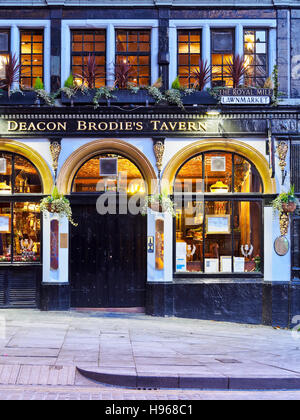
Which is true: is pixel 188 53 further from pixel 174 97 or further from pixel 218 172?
pixel 218 172

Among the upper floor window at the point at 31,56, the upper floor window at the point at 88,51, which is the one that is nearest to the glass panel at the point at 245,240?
the upper floor window at the point at 88,51

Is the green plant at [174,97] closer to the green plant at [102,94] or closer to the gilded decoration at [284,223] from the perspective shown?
the green plant at [102,94]

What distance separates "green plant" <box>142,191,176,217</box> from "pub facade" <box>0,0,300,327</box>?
0.43 feet

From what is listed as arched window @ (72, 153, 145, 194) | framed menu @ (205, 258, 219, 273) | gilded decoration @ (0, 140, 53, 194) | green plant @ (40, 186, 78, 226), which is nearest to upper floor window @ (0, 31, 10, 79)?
gilded decoration @ (0, 140, 53, 194)

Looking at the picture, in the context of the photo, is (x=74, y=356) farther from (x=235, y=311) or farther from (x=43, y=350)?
(x=235, y=311)

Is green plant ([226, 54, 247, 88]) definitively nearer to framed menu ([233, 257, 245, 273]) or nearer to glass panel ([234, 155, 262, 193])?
glass panel ([234, 155, 262, 193])

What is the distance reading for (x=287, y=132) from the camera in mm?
12156

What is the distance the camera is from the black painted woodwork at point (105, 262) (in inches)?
487

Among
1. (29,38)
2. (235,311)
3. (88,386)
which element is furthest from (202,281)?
(29,38)

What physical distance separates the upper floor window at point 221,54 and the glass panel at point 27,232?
19.5 feet

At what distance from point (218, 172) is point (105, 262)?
3.86m

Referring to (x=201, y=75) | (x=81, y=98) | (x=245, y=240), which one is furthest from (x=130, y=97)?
(x=245, y=240)

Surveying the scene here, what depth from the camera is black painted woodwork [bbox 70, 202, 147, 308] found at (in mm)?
12375

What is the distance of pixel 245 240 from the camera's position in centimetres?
1243
